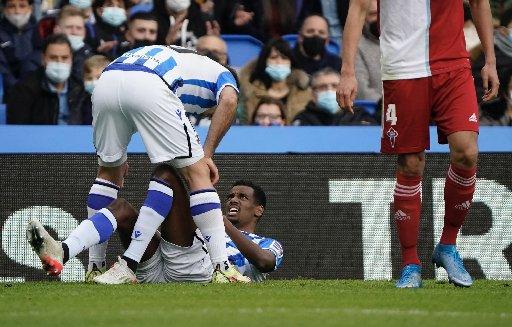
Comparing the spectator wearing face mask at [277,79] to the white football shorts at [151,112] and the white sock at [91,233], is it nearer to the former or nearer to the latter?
the white football shorts at [151,112]

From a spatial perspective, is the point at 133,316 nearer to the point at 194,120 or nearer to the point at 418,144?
the point at 418,144

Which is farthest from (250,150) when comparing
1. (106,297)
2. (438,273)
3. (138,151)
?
(106,297)

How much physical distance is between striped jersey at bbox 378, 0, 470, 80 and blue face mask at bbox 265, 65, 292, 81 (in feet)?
15.6

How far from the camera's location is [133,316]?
17.6ft

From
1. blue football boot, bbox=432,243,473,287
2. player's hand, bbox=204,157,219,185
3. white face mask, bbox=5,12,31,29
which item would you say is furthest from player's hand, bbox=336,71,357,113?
white face mask, bbox=5,12,31,29

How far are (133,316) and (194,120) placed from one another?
5.76 m

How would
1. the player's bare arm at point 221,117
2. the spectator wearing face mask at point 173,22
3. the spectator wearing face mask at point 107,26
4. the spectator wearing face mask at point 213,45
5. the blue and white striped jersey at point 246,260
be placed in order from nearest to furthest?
the player's bare arm at point 221,117 → the blue and white striped jersey at point 246,260 → the spectator wearing face mask at point 213,45 → the spectator wearing face mask at point 107,26 → the spectator wearing face mask at point 173,22

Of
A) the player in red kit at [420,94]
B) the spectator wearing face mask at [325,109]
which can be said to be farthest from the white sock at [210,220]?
the spectator wearing face mask at [325,109]

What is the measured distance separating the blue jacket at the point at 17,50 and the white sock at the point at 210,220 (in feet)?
15.5

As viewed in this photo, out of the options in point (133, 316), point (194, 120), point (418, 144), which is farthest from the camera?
point (194, 120)

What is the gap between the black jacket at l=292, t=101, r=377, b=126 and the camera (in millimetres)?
11184

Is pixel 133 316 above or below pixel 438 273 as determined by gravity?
above

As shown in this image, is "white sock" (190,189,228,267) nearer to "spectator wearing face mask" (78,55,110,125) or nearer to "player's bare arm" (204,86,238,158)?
"player's bare arm" (204,86,238,158)

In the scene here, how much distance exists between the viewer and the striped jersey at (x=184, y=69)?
723cm
